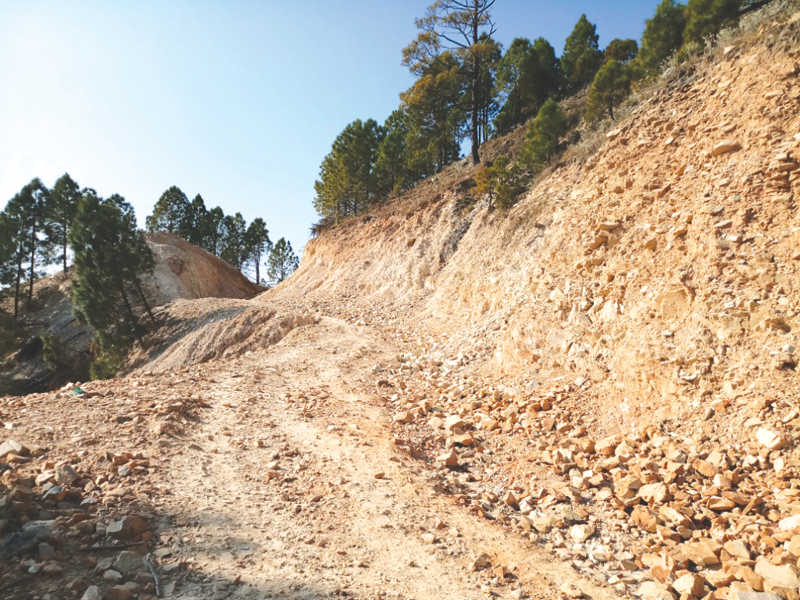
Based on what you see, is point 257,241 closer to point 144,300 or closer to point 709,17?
point 144,300

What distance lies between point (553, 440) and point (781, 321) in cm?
382

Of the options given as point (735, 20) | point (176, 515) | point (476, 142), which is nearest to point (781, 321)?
point (176, 515)

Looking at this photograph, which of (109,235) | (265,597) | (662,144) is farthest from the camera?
(109,235)

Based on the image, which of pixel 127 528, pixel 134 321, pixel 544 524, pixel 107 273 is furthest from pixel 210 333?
pixel 544 524

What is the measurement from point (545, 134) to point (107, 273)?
2327 centimetres

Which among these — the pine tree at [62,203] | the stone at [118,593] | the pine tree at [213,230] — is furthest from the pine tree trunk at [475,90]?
the pine tree at [213,230]

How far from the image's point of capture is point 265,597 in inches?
157

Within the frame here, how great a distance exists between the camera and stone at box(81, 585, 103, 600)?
146 inches

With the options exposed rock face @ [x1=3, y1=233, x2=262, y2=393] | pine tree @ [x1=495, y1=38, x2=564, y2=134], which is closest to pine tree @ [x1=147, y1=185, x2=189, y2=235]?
exposed rock face @ [x1=3, y1=233, x2=262, y2=393]

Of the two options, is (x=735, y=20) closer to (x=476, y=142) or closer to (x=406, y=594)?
(x=476, y=142)

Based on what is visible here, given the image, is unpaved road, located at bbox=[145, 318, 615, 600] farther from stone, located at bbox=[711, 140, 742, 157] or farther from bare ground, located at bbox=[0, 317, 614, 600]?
stone, located at bbox=[711, 140, 742, 157]

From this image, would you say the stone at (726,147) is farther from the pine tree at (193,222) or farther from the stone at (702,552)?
the pine tree at (193,222)

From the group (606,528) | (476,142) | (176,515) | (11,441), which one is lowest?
(606,528)

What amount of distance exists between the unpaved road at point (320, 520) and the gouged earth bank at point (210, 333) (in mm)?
8782
